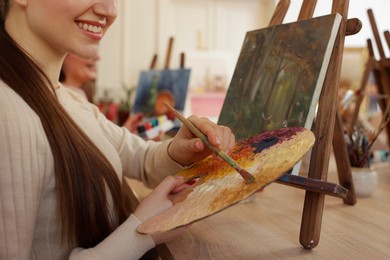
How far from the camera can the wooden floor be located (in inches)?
27.8

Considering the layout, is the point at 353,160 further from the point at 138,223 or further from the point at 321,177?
the point at 138,223

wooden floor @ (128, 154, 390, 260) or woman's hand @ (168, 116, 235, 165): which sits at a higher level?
woman's hand @ (168, 116, 235, 165)

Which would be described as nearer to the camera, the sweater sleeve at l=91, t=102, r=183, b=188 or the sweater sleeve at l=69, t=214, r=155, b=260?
the sweater sleeve at l=69, t=214, r=155, b=260

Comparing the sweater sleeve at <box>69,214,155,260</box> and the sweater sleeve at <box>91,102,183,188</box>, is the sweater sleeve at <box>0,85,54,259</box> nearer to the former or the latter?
the sweater sleeve at <box>69,214,155,260</box>

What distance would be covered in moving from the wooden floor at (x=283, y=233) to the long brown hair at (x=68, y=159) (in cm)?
17

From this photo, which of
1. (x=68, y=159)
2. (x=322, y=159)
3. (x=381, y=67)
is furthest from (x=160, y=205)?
(x=381, y=67)

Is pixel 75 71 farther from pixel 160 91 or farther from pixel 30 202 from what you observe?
Result: pixel 30 202

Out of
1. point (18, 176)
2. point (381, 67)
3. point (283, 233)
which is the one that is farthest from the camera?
point (381, 67)

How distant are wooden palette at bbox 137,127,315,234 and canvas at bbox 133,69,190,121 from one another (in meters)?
1.26

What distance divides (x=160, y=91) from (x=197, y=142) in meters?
1.34

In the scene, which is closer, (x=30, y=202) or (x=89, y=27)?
(x=30, y=202)

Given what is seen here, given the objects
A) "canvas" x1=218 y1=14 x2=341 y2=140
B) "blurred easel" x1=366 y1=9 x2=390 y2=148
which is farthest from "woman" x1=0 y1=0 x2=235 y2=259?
"blurred easel" x1=366 y1=9 x2=390 y2=148

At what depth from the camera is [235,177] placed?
25.2 inches

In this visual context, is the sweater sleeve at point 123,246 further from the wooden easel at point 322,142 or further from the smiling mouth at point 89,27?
the smiling mouth at point 89,27
